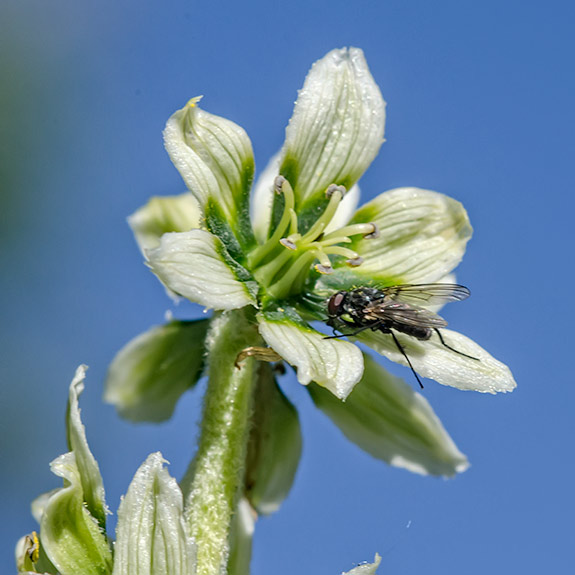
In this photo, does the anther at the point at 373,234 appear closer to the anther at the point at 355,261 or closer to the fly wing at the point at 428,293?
the anther at the point at 355,261

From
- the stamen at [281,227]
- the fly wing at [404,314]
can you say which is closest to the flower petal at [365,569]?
the fly wing at [404,314]

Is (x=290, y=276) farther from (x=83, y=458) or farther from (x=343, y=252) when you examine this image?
(x=83, y=458)

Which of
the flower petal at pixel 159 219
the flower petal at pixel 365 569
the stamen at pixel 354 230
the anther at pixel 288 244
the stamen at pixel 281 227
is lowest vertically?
the flower petal at pixel 365 569

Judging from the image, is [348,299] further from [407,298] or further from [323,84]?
[323,84]

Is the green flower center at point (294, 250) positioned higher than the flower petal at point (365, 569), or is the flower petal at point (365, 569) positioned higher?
the green flower center at point (294, 250)

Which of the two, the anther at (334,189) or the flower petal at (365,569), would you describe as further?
the anther at (334,189)
